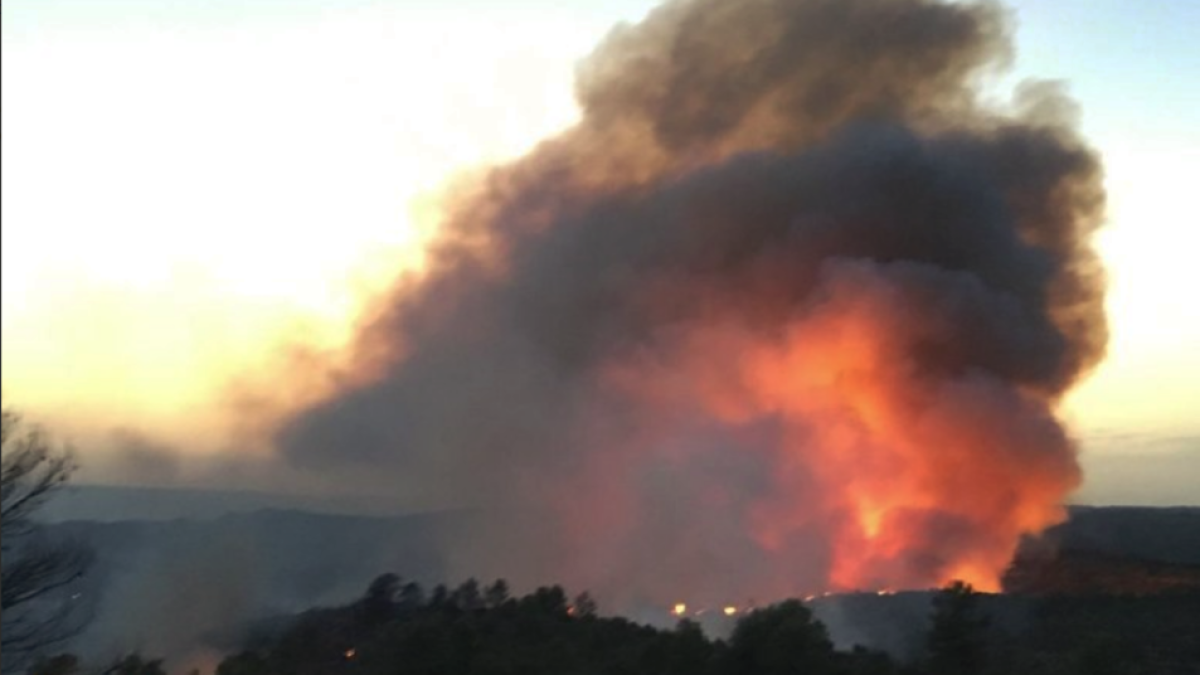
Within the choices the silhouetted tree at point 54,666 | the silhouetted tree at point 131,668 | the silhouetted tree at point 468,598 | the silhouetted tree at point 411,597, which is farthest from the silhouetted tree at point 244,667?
the silhouetted tree at point 411,597

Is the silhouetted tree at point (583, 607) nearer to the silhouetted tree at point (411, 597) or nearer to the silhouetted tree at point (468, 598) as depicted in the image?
the silhouetted tree at point (468, 598)

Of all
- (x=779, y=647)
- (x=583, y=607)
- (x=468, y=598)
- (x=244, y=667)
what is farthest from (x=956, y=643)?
(x=468, y=598)

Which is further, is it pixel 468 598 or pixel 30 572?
pixel 468 598

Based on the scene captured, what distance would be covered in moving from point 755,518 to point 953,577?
23.1 feet

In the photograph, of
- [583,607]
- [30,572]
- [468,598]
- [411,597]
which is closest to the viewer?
[30,572]

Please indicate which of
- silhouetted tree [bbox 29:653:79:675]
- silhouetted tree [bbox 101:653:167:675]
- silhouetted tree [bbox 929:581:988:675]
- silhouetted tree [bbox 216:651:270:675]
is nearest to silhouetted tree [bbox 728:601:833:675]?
silhouetted tree [bbox 929:581:988:675]

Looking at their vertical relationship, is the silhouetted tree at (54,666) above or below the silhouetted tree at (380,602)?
below

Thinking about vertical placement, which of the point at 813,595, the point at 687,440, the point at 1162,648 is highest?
the point at 687,440

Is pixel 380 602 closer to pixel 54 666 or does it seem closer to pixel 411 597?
pixel 411 597

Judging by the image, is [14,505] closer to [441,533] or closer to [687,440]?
[687,440]

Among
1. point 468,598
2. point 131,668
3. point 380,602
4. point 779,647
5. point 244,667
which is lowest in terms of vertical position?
point 779,647

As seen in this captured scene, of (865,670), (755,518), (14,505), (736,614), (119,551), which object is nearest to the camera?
(14,505)

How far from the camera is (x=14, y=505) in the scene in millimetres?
16344

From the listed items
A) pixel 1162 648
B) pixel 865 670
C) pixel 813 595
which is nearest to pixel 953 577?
pixel 813 595
